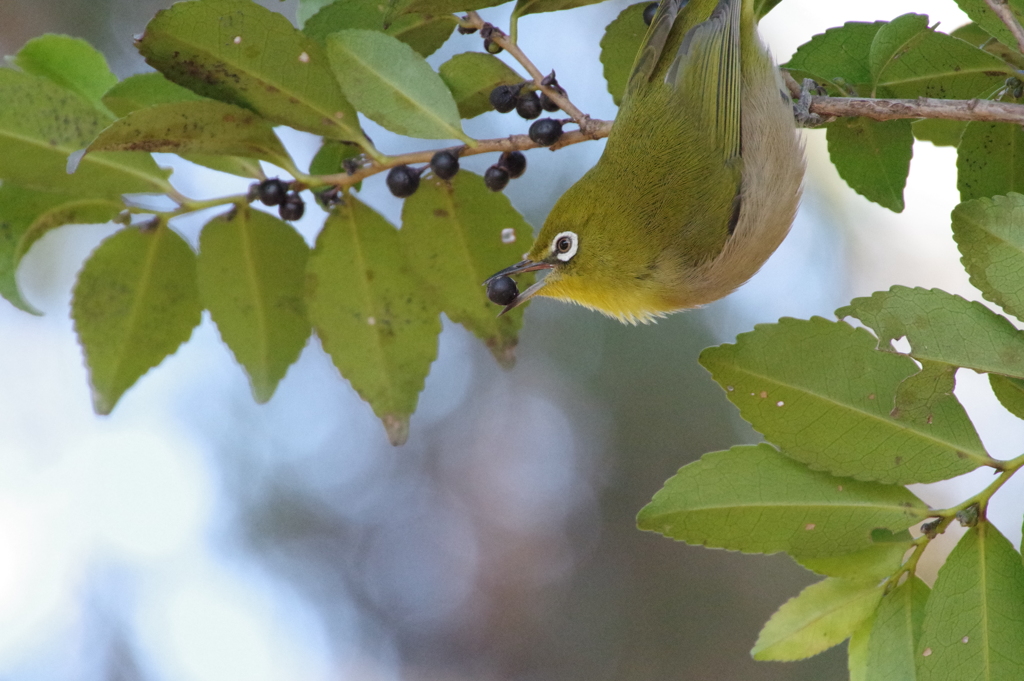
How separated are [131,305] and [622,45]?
1.43 meters

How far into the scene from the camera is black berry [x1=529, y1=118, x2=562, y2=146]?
1914 millimetres

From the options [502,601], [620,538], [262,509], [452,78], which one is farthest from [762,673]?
[452,78]

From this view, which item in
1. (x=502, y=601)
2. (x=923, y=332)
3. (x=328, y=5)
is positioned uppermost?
(x=328, y=5)

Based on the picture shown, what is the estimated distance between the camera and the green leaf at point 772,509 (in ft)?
5.24

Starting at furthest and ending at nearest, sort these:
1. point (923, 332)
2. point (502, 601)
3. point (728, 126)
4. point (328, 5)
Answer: point (502, 601), point (728, 126), point (328, 5), point (923, 332)

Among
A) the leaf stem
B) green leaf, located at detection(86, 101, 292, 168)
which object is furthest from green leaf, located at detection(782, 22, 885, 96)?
green leaf, located at detection(86, 101, 292, 168)

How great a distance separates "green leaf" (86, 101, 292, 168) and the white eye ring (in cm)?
78

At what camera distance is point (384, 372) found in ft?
7.24

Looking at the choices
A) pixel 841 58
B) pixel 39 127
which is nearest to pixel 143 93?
pixel 39 127

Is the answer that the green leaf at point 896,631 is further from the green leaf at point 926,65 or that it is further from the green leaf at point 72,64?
the green leaf at point 72,64

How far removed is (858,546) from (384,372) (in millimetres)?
1144

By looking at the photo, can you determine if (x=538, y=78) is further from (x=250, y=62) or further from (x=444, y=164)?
(x=250, y=62)

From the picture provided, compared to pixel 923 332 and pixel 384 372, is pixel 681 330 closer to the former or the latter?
pixel 384 372

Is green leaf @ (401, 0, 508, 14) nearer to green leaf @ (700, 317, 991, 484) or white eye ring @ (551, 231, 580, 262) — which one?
white eye ring @ (551, 231, 580, 262)
